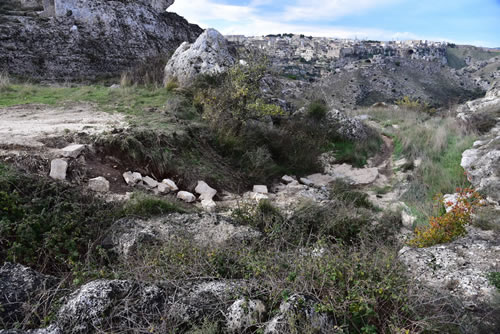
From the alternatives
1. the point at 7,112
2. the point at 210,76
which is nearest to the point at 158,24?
the point at 210,76

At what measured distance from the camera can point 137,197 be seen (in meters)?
4.32

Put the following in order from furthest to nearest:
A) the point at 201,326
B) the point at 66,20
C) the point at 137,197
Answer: the point at 66,20 < the point at 137,197 < the point at 201,326

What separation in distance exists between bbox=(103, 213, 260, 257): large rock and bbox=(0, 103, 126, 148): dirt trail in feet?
8.00

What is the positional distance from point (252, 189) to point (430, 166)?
188 inches

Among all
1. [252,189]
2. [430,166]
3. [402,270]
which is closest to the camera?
[402,270]

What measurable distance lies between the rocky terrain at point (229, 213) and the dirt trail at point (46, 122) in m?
0.05

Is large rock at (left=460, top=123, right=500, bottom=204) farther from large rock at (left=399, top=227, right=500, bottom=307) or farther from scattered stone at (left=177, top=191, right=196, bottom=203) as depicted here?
scattered stone at (left=177, top=191, right=196, bottom=203)

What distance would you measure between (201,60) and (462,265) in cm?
878

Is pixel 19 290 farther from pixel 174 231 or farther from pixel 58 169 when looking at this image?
pixel 58 169

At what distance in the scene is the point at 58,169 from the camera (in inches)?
175

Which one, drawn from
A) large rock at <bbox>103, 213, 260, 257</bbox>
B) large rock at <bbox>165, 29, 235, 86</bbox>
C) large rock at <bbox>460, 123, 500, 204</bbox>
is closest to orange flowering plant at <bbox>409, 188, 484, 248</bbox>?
large rock at <bbox>460, 123, 500, 204</bbox>

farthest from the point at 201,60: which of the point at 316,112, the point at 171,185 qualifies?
the point at 171,185

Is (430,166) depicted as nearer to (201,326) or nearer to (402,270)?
(402,270)

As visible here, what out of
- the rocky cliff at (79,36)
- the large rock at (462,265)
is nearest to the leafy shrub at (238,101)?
the large rock at (462,265)
